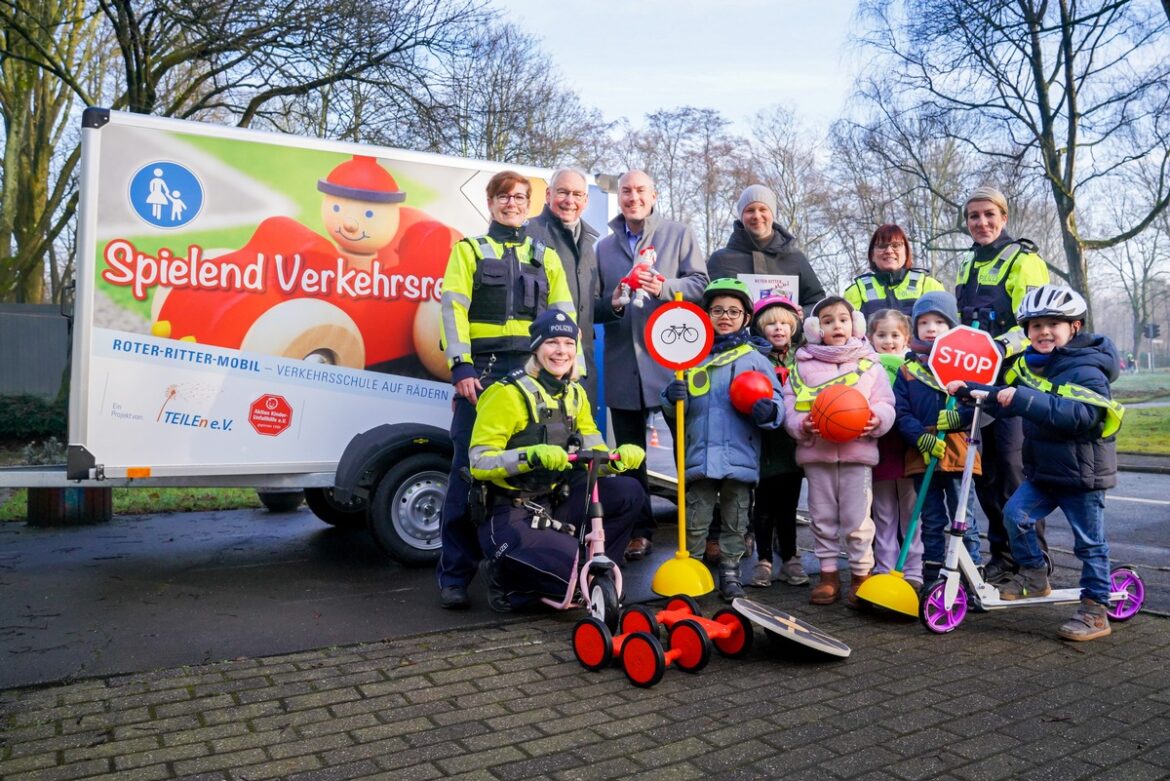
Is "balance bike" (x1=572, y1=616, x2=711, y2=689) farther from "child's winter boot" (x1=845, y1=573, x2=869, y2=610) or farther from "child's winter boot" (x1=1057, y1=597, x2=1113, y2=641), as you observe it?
"child's winter boot" (x1=1057, y1=597, x2=1113, y2=641)

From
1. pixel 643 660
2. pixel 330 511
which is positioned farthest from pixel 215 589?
pixel 643 660

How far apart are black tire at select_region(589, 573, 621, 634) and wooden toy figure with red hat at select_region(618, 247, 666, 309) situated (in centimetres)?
203

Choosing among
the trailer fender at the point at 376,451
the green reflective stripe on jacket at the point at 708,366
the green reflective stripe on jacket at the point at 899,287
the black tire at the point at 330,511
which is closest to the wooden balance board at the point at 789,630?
the green reflective stripe on jacket at the point at 708,366

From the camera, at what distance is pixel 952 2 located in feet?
53.4

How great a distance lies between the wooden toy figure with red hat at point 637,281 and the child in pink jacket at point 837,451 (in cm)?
108

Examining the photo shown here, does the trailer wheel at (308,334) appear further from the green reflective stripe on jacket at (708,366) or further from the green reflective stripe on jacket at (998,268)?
the green reflective stripe on jacket at (998,268)

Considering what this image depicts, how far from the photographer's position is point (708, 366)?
5.60 meters

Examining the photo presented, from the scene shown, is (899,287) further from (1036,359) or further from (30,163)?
(30,163)

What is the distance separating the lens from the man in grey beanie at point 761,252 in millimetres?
6367

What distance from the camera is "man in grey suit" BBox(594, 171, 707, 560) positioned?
20.8 ft

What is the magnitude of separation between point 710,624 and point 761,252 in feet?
9.38

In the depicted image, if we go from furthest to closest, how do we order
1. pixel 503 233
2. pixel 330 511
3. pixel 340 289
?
pixel 330 511, pixel 340 289, pixel 503 233

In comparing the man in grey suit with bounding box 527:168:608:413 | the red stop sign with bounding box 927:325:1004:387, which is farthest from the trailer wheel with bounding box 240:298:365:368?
the red stop sign with bounding box 927:325:1004:387

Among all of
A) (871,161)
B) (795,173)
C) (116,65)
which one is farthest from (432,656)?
(795,173)
